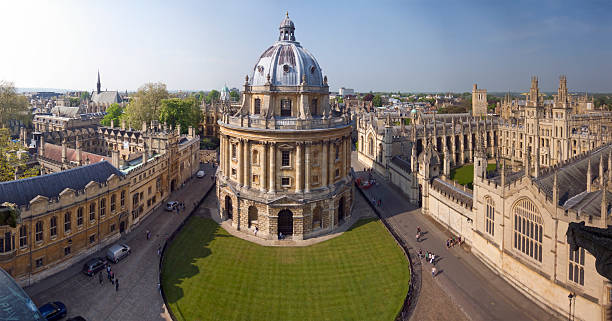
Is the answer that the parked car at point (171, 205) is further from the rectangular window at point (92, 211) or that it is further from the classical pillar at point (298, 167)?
the classical pillar at point (298, 167)

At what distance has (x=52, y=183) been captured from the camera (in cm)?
3238

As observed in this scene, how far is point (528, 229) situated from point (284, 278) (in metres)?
19.9

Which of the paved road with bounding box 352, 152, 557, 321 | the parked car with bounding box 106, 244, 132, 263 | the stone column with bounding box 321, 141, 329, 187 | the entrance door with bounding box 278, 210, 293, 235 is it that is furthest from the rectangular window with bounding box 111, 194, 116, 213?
the paved road with bounding box 352, 152, 557, 321

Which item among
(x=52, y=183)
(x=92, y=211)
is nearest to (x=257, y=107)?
(x=92, y=211)

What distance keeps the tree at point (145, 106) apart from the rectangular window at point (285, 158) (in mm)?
51560

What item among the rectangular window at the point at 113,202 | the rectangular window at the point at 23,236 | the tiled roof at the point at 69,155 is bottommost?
the rectangular window at the point at 23,236

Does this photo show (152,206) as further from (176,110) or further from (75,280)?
(176,110)

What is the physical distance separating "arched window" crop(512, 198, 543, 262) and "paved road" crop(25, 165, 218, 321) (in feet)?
91.3

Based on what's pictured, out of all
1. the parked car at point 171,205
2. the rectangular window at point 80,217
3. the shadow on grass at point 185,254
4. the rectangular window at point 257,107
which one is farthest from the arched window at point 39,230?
the rectangular window at point 257,107

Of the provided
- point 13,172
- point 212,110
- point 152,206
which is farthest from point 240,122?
point 212,110

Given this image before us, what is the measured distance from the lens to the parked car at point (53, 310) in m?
24.2

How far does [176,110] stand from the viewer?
3147 inches

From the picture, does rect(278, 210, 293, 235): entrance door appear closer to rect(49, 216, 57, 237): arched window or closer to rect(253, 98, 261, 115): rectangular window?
rect(253, 98, 261, 115): rectangular window

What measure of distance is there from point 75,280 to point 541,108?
77964mm
